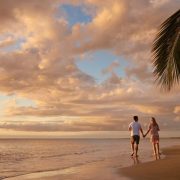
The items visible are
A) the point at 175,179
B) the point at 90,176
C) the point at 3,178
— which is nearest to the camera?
the point at 175,179

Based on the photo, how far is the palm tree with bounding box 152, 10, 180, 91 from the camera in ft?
26.2

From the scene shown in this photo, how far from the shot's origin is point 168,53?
8211 millimetres

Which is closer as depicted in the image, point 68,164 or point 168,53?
point 168,53

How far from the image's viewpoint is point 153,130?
16375 mm

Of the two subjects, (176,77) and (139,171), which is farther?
(139,171)

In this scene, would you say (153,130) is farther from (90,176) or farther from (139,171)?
(90,176)

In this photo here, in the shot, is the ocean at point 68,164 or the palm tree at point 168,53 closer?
the palm tree at point 168,53

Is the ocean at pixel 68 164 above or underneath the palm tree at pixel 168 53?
underneath

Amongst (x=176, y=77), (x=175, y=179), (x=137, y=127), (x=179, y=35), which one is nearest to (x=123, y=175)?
(x=175, y=179)

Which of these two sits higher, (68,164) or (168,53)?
(168,53)

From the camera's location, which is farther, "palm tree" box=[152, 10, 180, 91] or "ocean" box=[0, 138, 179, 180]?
"ocean" box=[0, 138, 179, 180]

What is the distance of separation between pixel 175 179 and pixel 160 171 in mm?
1531

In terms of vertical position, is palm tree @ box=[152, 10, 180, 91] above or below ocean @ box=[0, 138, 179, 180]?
above

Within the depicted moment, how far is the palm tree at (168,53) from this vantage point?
26.2 feet
